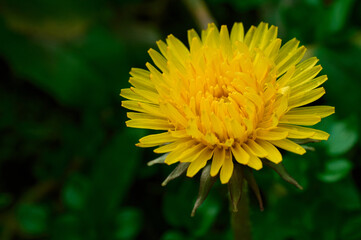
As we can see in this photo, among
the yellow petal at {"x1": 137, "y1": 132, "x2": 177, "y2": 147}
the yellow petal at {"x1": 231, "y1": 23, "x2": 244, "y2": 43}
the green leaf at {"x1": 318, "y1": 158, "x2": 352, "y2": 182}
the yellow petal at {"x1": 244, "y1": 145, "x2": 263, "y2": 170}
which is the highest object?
the yellow petal at {"x1": 231, "y1": 23, "x2": 244, "y2": 43}

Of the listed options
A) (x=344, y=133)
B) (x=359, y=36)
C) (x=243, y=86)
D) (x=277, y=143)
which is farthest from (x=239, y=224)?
(x=359, y=36)

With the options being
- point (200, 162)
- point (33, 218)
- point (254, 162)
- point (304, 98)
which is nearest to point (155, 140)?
point (200, 162)

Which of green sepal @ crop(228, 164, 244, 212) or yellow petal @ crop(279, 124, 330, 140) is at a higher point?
yellow petal @ crop(279, 124, 330, 140)

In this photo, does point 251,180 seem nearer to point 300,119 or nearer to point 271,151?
point 271,151

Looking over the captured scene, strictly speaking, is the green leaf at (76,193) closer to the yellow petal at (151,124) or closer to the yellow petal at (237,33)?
the yellow petal at (151,124)

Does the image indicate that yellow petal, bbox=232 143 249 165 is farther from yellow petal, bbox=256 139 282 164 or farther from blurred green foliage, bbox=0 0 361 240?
blurred green foliage, bbox=0 0 361 240

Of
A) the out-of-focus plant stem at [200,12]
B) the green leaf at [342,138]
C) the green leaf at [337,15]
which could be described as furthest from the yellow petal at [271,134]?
the out-of-focus plant stem at [200,12]

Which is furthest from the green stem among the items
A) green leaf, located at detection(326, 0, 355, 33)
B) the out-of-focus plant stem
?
the out-of-focus plant stem
